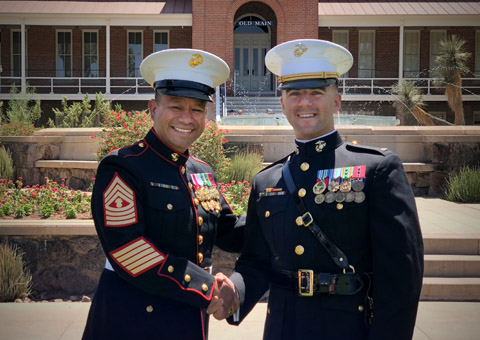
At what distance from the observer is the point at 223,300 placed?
237 centimetres

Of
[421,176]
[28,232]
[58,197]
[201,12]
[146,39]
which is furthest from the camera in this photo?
[146,39]

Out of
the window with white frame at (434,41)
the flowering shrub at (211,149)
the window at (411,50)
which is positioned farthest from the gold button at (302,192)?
the window with white frame at (434,41)

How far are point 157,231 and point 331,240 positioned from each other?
2.89 feet

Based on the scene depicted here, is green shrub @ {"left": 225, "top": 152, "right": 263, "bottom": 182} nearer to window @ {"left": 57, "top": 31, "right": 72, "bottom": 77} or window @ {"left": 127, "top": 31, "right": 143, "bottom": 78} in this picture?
window @ {"left": 127, "top": 31, "right": 143, "bottom": 78}

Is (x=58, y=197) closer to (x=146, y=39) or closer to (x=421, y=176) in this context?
(x=421, y=176)

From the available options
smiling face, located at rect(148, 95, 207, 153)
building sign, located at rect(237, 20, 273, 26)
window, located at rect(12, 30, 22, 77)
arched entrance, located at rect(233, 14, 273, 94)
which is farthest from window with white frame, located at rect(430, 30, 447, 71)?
smiling face, located at rect(148, 95, 207, 153)

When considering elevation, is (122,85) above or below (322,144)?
above

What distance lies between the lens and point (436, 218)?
6.95 meters

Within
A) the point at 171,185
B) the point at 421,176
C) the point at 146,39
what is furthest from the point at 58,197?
the point at 146,39

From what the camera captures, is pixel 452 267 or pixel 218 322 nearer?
pixel 218 322

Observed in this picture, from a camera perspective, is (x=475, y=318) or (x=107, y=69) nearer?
(x=475, y=318)

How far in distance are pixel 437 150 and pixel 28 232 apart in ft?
23.7

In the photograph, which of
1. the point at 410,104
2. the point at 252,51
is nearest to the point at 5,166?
the point at 410,104

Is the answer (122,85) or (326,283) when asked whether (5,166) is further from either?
(122,85)
